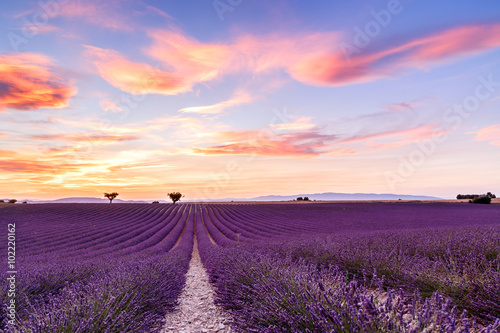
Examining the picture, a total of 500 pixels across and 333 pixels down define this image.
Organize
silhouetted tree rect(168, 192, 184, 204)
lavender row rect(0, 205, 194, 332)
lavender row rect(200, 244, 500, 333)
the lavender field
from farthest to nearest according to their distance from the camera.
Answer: silhouetted tree rect(168, 192, 184, 204) → lavender row rect(0, 205, 194, 332) → the lavender field → lavender row rect(200, 244, 500, 333)

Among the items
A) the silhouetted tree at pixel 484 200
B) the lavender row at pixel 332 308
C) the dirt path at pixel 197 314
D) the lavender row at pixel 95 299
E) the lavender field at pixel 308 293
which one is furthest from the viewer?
the silhouetted tree at pixel 484 200

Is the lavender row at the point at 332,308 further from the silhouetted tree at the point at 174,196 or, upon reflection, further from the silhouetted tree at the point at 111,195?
the silhouetted tree at the point at 111,195

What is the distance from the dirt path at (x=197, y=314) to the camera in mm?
3990

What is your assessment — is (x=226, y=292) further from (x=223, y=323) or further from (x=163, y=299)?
(x=163, y=299)

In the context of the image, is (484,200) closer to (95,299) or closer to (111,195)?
(95,299)

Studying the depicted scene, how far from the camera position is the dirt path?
13.1ft

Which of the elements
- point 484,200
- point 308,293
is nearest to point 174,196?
point 484,200

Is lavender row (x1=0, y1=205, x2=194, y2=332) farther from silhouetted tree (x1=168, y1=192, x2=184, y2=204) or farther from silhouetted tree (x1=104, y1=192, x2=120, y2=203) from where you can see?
silhouetted tree (x1=104, y1=192, x2=120, y2=203)

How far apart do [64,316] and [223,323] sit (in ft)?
7.30

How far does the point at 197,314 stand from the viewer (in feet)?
15.0

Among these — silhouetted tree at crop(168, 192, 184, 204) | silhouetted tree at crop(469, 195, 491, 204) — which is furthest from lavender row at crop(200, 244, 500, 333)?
silhouetted tree at crop(168, 192, 184, 204)

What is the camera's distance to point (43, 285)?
4.72m

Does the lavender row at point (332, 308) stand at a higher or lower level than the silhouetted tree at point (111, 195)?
lower

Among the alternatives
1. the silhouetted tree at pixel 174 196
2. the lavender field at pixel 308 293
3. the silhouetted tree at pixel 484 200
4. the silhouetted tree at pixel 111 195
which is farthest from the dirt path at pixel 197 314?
the silhouetted tree at pixel 111 195
